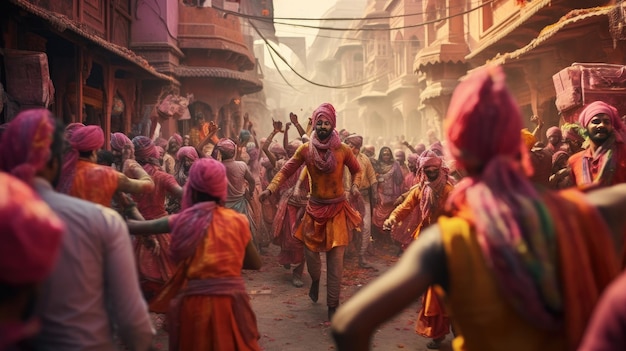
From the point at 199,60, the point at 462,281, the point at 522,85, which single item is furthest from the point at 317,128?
the point at 199,60

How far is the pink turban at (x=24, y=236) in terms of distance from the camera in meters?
1.49

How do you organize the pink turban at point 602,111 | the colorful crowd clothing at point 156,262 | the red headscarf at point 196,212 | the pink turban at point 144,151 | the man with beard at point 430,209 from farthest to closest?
1. the pink turban at point 144,151
2. the colorful crowd clothing at point 156,262
3. the man with beard at point 430,209
4. the pink turban at point 602,111
5. the red headscarf at point 196,212

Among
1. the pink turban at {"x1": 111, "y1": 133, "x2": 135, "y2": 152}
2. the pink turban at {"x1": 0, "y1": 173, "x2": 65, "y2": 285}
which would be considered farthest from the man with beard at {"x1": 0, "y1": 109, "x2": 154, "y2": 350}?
the pink turban at {"x1": 111, "y1": 133, "x2": 135, "y2": 152}

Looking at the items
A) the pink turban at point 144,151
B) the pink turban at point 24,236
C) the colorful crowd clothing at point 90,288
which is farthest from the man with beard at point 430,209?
the pink turban at point 24,236

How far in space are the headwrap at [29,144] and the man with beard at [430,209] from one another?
3.89m

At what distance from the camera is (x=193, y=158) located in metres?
7.71

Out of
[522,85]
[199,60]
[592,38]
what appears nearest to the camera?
[592,38]

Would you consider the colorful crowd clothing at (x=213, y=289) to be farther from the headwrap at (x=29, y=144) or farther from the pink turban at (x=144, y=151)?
the pink turban at (x=144, y=151)

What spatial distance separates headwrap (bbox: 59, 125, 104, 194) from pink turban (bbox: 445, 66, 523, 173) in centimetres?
301

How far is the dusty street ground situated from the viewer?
5574mm

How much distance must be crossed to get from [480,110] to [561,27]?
8.92 meters

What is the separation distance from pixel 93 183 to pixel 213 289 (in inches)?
51.1

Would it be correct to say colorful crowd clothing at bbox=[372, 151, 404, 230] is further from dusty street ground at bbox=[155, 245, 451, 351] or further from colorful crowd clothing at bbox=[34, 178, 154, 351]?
colorful crowd clothing at bbox=[34, 178, 154, 351]

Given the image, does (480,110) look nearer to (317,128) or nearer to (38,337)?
(38,337)
